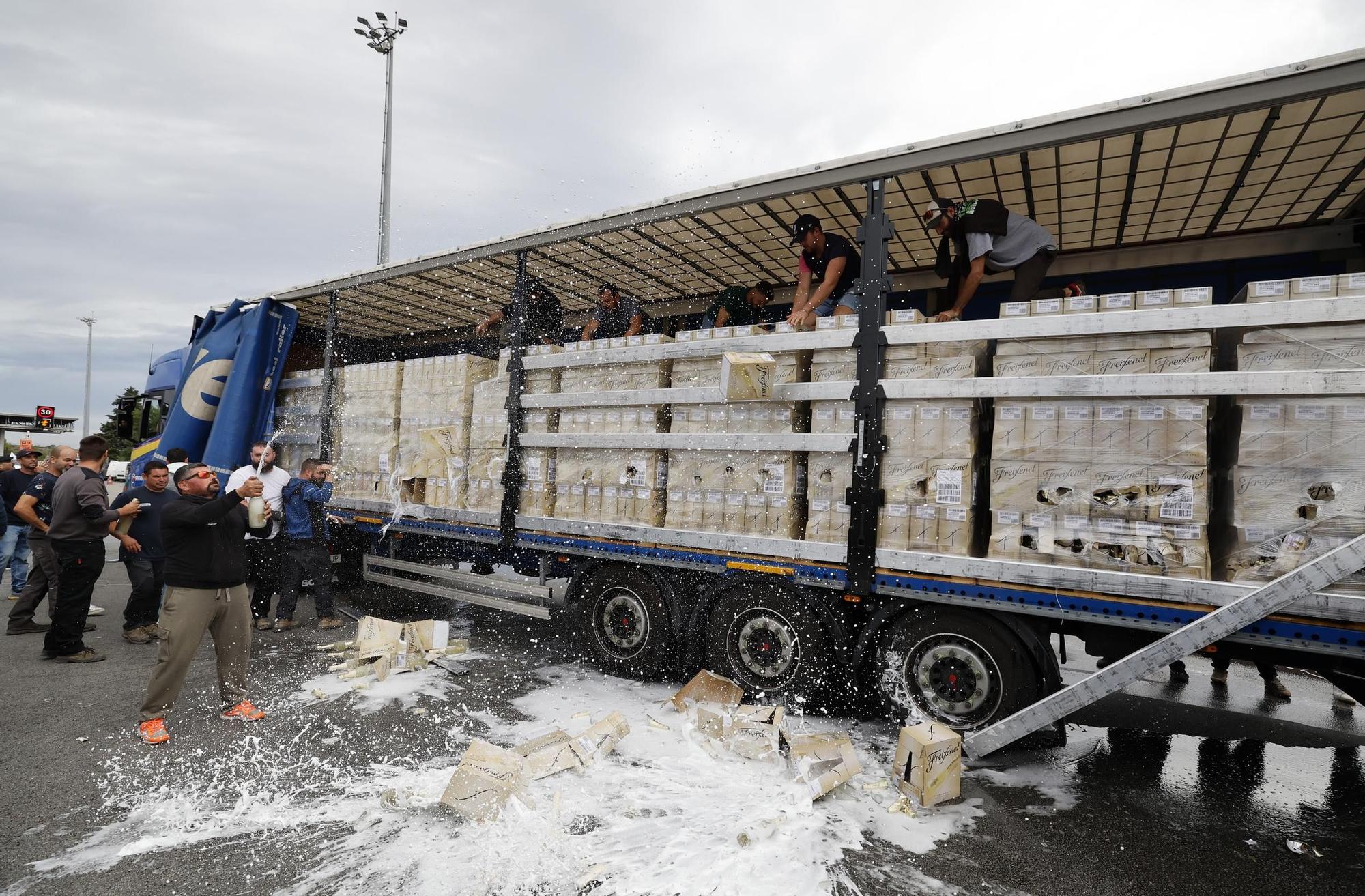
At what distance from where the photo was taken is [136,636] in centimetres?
719

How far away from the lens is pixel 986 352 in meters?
4.53

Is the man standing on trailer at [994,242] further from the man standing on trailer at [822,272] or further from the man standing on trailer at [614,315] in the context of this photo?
the man standing on trailer at [614,315]

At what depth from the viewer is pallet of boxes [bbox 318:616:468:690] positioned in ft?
19.7

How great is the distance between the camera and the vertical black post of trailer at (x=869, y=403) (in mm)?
4582

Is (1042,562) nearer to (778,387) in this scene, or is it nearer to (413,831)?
(778,387)

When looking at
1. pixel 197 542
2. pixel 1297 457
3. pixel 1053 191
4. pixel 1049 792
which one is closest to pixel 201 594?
pixel 197 542

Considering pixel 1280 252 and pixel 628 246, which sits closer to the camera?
pixel 1280 252

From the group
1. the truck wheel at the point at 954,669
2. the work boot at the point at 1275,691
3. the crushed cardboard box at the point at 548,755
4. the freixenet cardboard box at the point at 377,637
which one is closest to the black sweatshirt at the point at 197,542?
the freixenet cardboard box at the point at 377,637

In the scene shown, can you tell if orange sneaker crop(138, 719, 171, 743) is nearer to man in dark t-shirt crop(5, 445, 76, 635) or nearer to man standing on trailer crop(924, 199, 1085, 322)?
man in dark t-shirt crop(5, 445, 76, 635)

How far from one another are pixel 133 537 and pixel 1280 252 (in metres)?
11.2

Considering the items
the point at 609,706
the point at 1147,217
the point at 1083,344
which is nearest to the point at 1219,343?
the point at 1083,344

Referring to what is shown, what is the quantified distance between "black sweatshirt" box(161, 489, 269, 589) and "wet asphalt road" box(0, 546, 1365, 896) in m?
1.03

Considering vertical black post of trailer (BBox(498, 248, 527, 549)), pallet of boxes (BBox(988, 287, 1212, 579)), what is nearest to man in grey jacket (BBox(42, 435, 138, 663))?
vertical black post of trailer (BBox(498, 248, 527, 549))

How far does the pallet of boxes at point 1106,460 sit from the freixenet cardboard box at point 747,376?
151 cm
